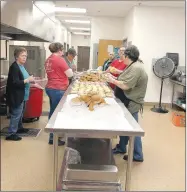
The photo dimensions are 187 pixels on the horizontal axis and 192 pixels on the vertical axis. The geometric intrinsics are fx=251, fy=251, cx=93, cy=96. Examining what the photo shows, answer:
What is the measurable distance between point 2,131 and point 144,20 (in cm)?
462

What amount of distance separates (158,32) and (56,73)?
4044 millimetres

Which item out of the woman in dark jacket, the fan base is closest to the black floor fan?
the fan base

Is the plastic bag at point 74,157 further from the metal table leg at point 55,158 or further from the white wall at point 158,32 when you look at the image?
the white wall at point 158,32

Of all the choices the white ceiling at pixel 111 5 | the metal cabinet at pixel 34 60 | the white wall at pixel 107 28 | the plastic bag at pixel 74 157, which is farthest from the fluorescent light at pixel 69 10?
the plastic bag at pixel 74 157

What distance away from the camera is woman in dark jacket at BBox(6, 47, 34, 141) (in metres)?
3.69

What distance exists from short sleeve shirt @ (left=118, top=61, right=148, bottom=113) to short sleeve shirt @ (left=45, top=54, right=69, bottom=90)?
3.16 feet

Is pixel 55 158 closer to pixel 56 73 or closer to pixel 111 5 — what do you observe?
pixel 56 73

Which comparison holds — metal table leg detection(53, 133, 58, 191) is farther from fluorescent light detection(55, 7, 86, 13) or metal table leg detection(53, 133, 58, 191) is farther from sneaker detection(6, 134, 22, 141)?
fluorescent light detection(55, 7, 86, 13)

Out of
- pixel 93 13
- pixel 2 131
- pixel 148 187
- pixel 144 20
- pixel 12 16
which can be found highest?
pixel 93 13

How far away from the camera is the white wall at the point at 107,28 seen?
866 centimetres

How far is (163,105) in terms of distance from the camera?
695 cm

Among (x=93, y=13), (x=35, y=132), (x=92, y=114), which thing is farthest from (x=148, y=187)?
(x=93, y=13)

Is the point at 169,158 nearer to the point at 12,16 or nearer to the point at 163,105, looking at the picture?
the point at 12,16

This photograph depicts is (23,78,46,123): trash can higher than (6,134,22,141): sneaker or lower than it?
higher
